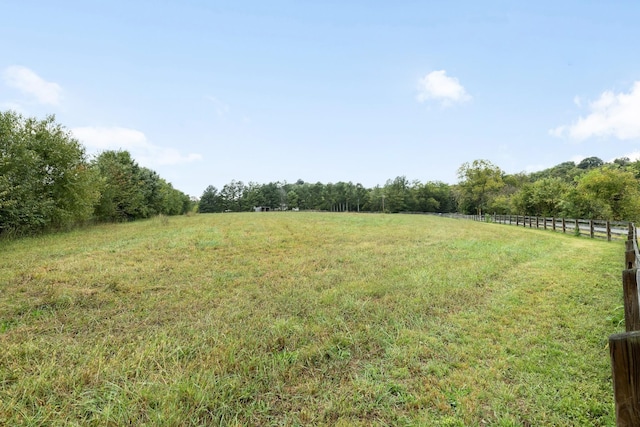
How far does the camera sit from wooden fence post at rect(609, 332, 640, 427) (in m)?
0.89

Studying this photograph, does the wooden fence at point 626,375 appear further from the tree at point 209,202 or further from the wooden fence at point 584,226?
the tree at point 209,202

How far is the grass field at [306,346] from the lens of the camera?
7.18ft

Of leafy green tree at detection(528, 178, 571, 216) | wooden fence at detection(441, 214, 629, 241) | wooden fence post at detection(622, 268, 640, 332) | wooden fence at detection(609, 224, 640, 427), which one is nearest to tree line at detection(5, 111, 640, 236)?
leafy green tree at detection(528, 178, 571, 216)

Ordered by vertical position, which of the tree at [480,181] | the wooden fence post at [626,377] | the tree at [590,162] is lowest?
the wooden fence post at [626,377]

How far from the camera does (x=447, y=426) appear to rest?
2.05 m

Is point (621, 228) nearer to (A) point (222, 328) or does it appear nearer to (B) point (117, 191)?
(A) point (222, 328)

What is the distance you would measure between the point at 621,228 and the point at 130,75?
27269 millimetres

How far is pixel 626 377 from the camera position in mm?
937

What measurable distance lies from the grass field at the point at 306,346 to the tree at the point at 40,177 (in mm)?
8837

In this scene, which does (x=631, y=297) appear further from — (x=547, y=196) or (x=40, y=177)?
(x=547, y=196)

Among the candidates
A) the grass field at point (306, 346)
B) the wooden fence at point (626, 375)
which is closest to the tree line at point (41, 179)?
the grass field at point (306, 346)

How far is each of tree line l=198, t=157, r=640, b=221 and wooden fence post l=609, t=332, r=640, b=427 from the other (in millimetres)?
27029

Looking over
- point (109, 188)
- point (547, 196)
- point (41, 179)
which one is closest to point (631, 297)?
point (41, 179)

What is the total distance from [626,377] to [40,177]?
20.8 metres
